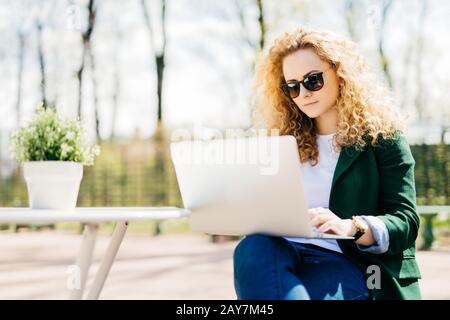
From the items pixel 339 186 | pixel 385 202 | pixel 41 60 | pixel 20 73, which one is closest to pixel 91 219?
pixel 339 186

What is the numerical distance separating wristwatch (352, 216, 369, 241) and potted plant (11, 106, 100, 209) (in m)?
0.84

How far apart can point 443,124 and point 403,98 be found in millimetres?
5609

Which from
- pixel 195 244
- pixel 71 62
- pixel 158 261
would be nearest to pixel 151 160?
pixel 195 244

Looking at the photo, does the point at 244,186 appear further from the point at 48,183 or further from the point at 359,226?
the point at 48,183

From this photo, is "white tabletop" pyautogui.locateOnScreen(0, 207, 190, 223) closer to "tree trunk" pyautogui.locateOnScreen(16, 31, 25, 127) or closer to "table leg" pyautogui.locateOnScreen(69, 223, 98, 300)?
"table leg" pyautogui.locateOnScreen(69, 223, 98, 300)

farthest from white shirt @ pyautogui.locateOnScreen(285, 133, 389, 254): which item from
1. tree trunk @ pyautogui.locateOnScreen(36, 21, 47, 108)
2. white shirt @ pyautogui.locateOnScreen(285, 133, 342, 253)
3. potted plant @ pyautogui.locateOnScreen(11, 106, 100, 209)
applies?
tree trunk @ pyautogui.locateOnScreen(36, 21, 47, 108)

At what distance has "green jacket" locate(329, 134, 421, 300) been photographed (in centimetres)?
155

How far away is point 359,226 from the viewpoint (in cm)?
150

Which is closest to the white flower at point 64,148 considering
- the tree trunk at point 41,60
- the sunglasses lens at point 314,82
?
the sunglasses lens at point 314,82

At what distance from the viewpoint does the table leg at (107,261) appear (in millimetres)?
A: 1671

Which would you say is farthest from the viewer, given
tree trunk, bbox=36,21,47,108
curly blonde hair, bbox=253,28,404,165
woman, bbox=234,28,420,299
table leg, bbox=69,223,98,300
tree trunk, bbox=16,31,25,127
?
tree trunk, bbox=16,31,25,127

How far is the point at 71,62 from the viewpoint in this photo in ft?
41.6

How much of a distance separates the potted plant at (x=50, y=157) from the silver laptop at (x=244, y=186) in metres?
0.38

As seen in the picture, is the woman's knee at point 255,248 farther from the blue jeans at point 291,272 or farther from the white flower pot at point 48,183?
the white flower pot at point 48,183
